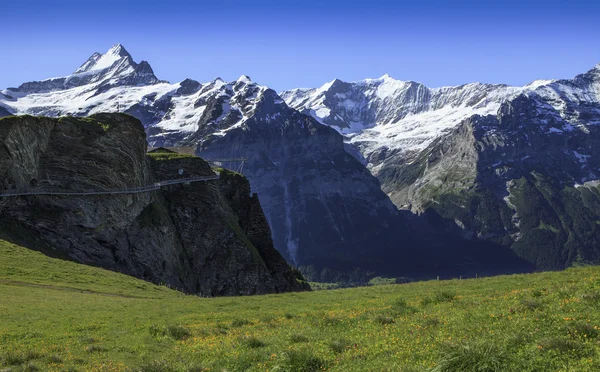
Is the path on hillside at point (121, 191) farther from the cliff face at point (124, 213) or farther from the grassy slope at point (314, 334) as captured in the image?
the grassy slope at point (314, 334)

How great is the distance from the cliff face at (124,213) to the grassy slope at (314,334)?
38933mm

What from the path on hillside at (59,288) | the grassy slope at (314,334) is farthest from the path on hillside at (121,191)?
the grassy slope at (314,334)

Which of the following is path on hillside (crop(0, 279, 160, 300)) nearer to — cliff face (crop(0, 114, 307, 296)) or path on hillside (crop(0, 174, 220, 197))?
cliff face (crop(0, 114, 307, 296))

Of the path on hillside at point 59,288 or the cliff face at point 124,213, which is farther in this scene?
the cliff face at point 124,213

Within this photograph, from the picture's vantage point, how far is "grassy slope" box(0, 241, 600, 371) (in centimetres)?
1991

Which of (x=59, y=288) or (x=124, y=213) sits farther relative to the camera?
(x=124, y=213)

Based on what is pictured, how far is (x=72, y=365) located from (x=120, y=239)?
70305mm

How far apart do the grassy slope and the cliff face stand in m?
38.9

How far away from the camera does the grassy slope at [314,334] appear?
19.9m

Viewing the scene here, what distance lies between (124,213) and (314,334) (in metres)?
75.2

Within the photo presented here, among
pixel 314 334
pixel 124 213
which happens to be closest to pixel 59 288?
pixel 314 334

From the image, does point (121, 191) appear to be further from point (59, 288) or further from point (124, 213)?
point (59, 288)

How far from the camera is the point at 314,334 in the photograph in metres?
28.2

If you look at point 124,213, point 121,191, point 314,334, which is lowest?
point 314,334
